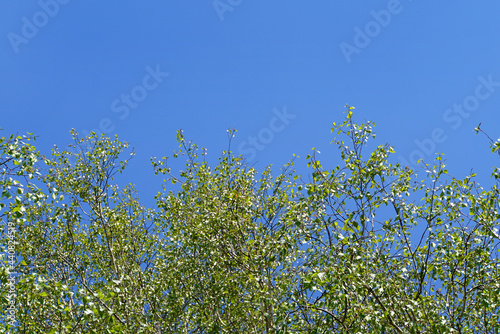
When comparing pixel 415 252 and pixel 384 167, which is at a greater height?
pixel 384 167

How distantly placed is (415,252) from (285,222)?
3.38m

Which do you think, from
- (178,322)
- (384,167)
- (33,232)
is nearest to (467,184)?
(384,167)

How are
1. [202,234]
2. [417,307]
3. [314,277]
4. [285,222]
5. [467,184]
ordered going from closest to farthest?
1. [314,277]
2. [417,307]
3. [467,184]
4. [285,222]
5. [202,234]

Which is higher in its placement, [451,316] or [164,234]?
[164,234]

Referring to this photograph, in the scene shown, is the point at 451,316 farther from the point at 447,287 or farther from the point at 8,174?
the point at 8,174

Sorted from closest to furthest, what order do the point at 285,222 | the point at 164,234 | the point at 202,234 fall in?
1. the point at 285,222
2. the point at 202,234
3. the point at 164,234

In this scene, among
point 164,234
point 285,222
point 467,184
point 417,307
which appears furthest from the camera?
point 164,234

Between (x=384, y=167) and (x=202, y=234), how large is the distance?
237 inches

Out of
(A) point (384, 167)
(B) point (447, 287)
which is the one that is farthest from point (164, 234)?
(B) point (447, 287)

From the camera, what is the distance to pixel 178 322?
1608cm

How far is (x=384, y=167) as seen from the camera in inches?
495

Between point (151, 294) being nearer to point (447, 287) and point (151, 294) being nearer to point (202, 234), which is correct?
point (202, 234)

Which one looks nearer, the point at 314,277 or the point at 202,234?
the point at 314,277

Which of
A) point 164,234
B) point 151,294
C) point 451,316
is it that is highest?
point 164,234
